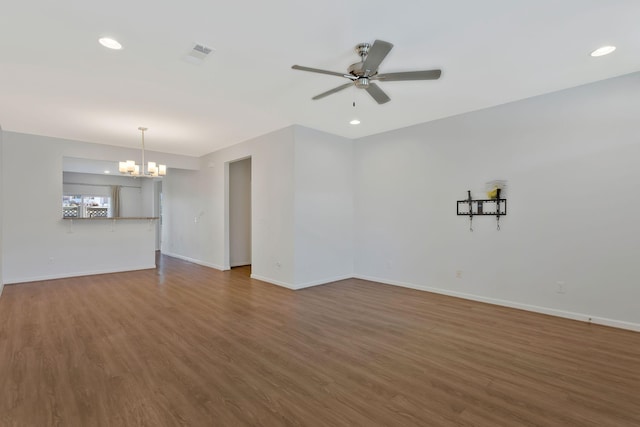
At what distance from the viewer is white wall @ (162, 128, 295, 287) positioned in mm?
5156

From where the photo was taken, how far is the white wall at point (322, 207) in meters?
5.07

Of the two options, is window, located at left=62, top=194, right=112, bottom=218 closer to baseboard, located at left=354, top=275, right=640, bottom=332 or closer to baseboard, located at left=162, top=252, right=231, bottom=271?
baseboard, located at left=162, top=252, right=231, bottom=271

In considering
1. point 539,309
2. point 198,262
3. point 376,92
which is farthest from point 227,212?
point 539,309

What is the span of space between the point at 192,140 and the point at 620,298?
6813 millimetres

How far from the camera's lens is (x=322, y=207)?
5.42 metres

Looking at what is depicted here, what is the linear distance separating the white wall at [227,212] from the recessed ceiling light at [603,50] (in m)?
3.74

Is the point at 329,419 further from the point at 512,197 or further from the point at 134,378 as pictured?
the point at 512,197

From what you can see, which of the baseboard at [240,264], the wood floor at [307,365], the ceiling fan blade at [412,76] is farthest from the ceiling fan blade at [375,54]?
the baseboard at [240,264]

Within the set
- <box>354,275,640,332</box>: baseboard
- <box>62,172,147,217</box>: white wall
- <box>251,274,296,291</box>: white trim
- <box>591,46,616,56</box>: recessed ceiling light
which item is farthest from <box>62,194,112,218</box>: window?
<box>591,46,616,56</box>: recessed ceiling light

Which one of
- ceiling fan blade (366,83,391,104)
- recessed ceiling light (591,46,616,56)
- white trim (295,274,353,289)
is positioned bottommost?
white trim (295,274,353,289)

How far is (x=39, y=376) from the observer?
233cm

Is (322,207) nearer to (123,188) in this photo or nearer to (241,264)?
(241,264)

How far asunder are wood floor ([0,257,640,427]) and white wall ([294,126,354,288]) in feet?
3.59

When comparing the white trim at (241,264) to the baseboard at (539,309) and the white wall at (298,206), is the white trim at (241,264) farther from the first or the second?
the baseboard at (539,309)
